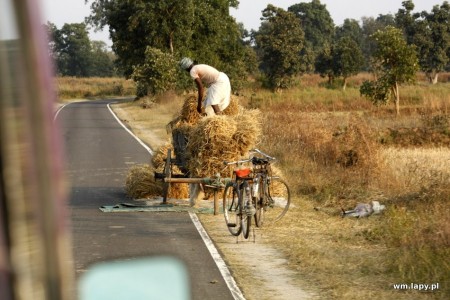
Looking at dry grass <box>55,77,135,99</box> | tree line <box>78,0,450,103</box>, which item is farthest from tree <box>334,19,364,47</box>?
dry grass <box>55,77,135,99</box>

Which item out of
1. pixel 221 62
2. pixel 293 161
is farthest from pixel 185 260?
pixel 221 62

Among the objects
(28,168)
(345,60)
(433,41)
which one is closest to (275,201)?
(28,168)

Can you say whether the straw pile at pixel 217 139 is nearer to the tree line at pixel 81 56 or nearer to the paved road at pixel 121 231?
the paved road at pixel 121 231

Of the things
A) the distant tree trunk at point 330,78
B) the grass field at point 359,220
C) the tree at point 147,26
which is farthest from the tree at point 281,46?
the grass field at point 359,220

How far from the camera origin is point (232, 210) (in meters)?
10.5

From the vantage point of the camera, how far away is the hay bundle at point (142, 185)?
1298cm

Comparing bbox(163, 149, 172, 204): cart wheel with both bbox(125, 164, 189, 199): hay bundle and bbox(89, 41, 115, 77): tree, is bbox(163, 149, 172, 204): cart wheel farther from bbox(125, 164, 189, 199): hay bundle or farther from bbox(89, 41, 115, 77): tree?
bbox(89, 41, 115, 77): tree

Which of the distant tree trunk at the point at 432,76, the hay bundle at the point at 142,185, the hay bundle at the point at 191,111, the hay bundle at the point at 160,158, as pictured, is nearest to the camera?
the hay bundle at the point at 191,111

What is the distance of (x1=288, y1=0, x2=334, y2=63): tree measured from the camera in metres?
118

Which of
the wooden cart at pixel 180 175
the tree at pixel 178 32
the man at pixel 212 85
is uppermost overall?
the tree at pixel 178 32

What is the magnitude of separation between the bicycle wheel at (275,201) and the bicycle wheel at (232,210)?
0.40 metres

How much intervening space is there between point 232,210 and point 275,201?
1.72m

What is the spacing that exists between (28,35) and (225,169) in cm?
1030

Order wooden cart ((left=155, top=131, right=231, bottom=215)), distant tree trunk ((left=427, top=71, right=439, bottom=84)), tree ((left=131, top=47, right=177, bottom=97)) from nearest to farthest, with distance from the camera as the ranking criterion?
wooden cart ((left=155, top=131, right=231, bottom=215)) → tree ((left=131, top=47, right=177, bottom=97)) → distant tree trunk ((left=427, top=71, right=439, bottom=84))
